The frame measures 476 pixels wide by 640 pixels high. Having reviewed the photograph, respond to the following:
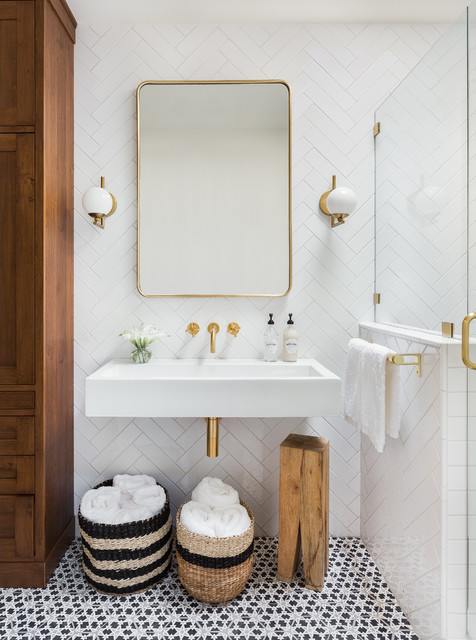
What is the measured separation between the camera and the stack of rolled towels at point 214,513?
1705 millimetres

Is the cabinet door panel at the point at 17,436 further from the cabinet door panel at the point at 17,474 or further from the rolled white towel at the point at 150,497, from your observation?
the rolled white towel at the point at 150,497

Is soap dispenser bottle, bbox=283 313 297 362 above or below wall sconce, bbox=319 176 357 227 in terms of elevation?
below

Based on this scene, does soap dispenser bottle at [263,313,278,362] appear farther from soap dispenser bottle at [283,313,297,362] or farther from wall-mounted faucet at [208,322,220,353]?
wall-mounted faucet at [208,322,220,353]

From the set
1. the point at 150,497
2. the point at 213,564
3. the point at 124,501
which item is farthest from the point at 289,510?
the point at 124,501

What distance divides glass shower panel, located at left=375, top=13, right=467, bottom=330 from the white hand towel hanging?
0.20 m

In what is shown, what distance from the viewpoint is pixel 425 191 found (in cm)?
161

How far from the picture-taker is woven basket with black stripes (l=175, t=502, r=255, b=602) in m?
1.66

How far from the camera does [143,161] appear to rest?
211cm

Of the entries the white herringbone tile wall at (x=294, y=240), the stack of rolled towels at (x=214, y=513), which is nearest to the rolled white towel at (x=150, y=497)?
the stack of rolled towels at (x=214, y=513)

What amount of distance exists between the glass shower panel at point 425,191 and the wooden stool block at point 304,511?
2.33 ft

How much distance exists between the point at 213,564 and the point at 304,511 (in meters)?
0.43

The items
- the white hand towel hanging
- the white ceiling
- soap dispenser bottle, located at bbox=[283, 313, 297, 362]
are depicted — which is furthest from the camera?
soap dispenser bottle, located at bbox=[283, 313, 297, 362]

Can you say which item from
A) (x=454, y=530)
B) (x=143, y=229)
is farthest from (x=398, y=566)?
(x=143, y=229)

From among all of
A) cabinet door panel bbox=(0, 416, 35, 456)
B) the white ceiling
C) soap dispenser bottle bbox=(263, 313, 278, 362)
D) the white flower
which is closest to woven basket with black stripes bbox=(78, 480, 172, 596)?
cabinet door panel bbox=(0, 416, 35, 456)
